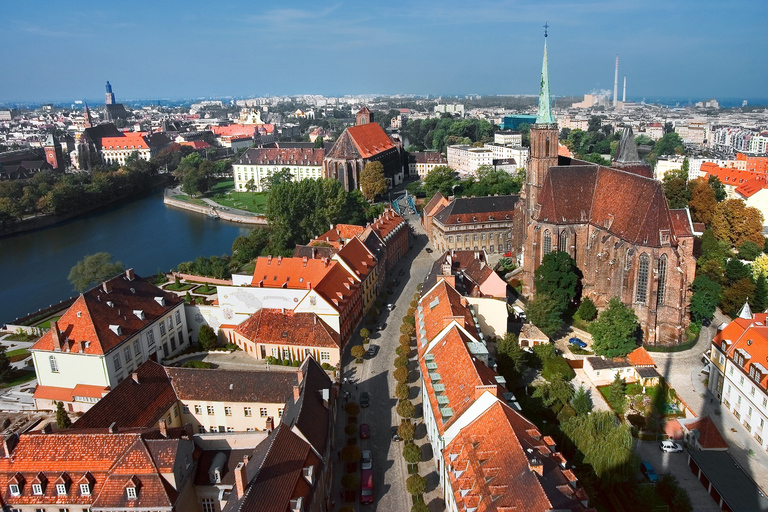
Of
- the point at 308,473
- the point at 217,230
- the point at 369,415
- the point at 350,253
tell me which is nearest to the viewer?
the point at 308,473

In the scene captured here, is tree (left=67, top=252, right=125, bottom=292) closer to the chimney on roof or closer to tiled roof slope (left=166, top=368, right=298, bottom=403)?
tiled roof slope (left=166, top=368, right=298, bottom=403)

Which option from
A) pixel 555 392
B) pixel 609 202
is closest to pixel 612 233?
pixel 609 202

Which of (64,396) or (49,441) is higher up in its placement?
(49,441)

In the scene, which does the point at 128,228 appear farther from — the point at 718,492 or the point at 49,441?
the point at 718,492

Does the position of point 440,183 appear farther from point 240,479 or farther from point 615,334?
point 240,479

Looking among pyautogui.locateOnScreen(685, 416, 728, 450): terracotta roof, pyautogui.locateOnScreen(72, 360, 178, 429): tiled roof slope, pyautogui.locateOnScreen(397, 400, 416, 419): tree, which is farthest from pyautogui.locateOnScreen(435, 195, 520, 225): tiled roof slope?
pyautogui.locateOnScreen(72, 360, 178, 429): tiled roof slope

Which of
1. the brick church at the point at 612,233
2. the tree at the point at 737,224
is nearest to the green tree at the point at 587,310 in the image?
the brick church at the point at 612,233

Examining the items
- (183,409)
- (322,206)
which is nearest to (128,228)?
(322,206)
